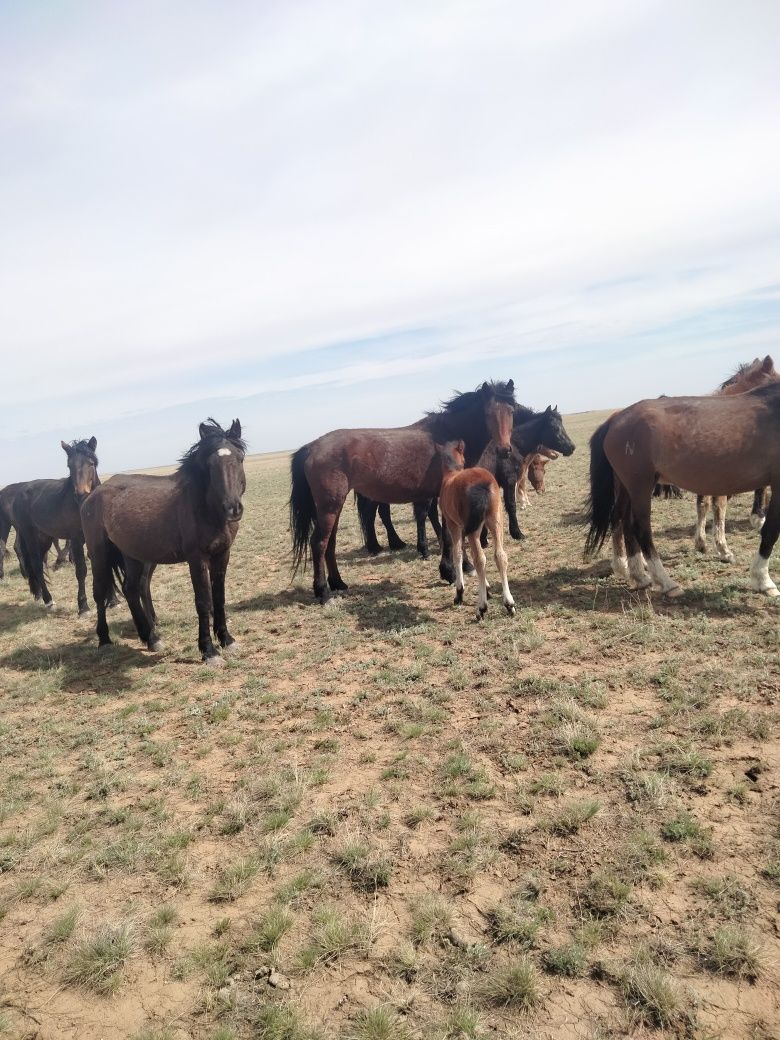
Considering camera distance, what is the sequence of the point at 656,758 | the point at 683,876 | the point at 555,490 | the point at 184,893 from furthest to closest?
the point at 555,490
the point at 656,758
the point at 184,893
the point at 683,876

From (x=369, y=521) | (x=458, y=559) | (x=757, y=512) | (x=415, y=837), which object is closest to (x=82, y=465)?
(x=369, y=521)

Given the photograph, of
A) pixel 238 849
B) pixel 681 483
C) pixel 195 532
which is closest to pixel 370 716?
pixel 238 849

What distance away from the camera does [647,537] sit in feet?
23.8

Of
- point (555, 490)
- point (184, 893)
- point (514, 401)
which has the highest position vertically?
point (514, 401)

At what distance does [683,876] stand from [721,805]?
688 millimetres

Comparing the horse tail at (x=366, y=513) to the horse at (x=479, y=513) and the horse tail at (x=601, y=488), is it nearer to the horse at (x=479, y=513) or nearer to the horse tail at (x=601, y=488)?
the horse at (x=479, y=513)

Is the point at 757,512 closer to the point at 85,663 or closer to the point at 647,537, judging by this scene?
the point at 647,537

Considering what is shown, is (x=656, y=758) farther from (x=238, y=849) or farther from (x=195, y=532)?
(x=195, y=532)

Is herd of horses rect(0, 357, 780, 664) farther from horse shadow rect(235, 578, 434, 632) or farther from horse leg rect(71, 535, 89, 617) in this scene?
horse shadow rect(235, 578, 434, 632)

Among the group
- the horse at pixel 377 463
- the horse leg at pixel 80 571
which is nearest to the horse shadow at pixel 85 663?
the horse leg at pixel 80 571

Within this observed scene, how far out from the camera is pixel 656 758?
395 cm

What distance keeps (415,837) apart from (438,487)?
6532mm

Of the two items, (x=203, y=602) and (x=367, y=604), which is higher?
(x=203, y=602)

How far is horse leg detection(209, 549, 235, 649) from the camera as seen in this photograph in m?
7.12
